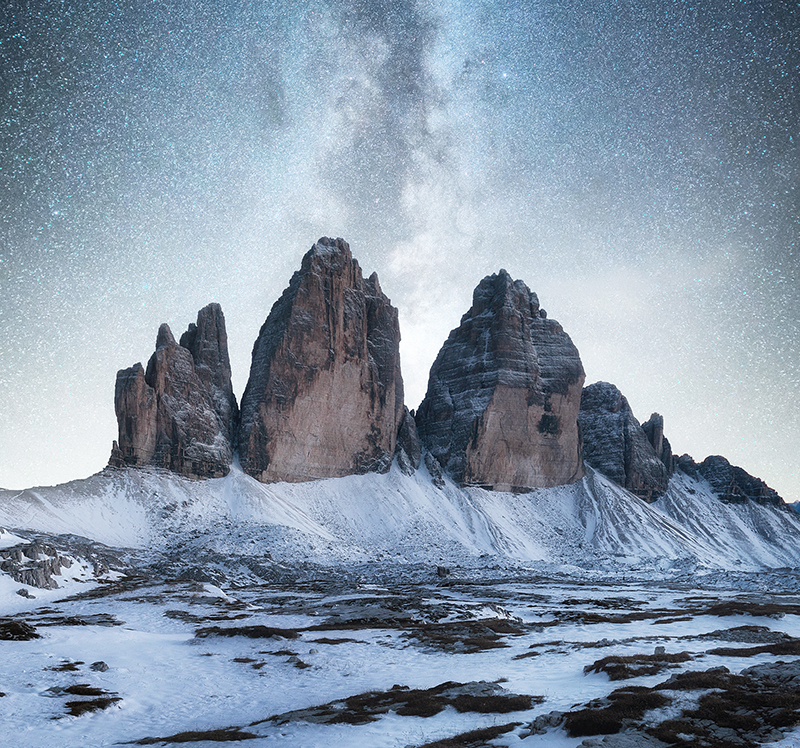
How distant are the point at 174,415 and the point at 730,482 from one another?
544ft

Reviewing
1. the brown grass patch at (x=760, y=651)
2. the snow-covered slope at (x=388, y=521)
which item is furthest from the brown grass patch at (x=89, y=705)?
the snow-covered slope at (x=388, y=521)

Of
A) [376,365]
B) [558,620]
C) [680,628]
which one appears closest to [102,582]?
[558,620]

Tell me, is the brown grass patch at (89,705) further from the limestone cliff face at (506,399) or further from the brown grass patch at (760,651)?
the limestone cliff face at (506,399)

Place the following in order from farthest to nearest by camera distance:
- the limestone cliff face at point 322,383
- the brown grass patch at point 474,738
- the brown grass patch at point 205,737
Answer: the limestone cliff face at point 322,383, the brown grass patch at point 205,737, the brown grass patch at point 474,738

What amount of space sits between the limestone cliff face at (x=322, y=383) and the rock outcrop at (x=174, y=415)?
630cm

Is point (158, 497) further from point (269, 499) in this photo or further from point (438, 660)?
point (438, 660)

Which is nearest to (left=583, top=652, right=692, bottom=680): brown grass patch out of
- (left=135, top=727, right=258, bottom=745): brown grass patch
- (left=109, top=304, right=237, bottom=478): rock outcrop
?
(left=135, top=727, right=258, bottom=745): brown grass patch

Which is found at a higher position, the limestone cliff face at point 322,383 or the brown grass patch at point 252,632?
the limestone cliff face at point 322,383

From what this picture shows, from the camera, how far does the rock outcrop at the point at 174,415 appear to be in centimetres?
10806

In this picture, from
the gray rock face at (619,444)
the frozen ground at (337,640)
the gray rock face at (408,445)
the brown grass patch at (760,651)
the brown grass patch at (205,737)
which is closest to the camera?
the brown grass patch at (205,737)

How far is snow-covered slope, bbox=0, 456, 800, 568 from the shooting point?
88688 millimetres

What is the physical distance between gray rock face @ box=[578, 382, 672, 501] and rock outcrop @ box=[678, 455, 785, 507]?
1948cm

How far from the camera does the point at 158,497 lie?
331 feet

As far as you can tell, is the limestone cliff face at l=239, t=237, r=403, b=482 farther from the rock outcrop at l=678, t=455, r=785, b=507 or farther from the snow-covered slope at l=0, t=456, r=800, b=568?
the rock outcrop at l=678, t=455, r=785, b=507
